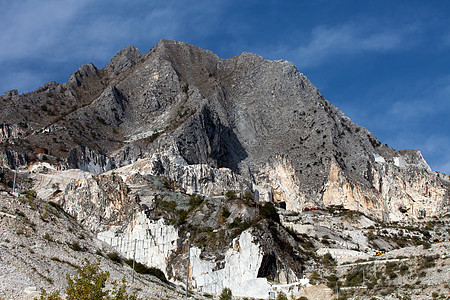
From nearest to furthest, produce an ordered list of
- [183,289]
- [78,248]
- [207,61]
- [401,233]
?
[78,248] → [183,289] → [401,233] → [207,61]

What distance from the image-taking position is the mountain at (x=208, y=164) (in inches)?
3029

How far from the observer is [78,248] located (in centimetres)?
5850

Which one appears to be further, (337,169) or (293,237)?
(337,169)

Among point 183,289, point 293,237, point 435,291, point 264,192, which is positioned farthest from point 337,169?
point 435,291

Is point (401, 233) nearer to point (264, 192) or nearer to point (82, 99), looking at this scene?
point (264, 192)

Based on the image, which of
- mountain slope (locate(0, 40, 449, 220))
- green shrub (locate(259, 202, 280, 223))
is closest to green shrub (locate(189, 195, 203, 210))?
green shrub (locate(259, 202, 280, 223))

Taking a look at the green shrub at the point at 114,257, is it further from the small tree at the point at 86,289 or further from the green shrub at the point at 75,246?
the small tree at the point at 86,289

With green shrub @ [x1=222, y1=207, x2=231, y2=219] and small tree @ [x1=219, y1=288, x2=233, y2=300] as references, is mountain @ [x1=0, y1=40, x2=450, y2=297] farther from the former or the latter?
small tree @ [x1=219, y1=288, x2=233, y2=300]

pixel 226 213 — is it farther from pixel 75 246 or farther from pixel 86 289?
pixel 86 289

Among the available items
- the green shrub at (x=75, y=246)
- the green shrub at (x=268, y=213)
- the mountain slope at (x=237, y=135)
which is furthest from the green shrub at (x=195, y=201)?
the green shrub at (x=75, y=246)

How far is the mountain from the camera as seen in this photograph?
7694cm

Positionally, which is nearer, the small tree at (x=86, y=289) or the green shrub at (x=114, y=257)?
the small tree at (x=86, y=289)

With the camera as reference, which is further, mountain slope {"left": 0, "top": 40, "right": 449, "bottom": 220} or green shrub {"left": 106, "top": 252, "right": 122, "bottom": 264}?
mountain slope {"left": 0, "top": 40, "right": 449, "bottom": 220}

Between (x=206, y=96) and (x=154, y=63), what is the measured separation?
74.4 ft
